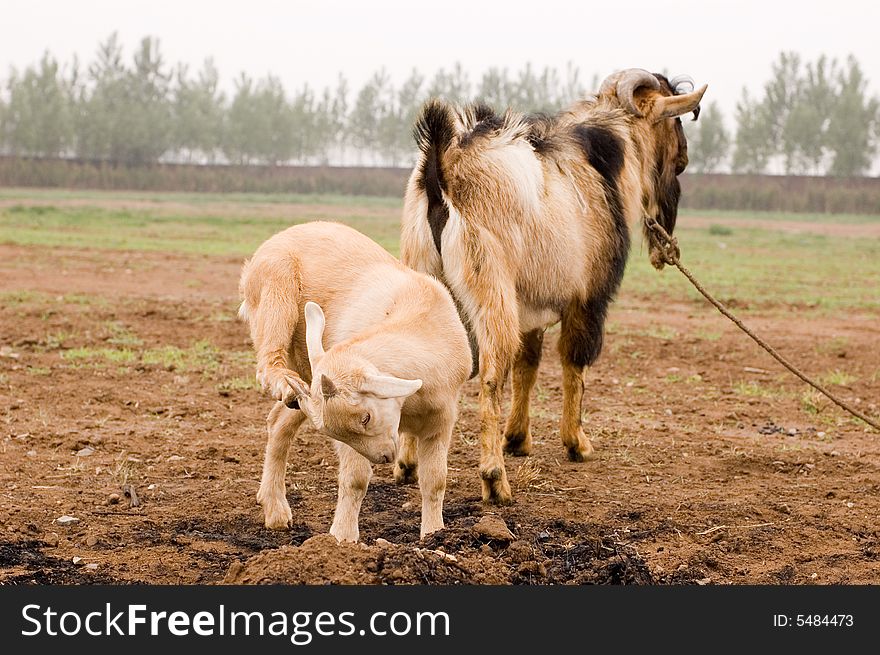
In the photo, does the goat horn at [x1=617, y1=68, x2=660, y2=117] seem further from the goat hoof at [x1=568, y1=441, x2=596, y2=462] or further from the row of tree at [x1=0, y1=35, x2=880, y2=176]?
the row of tree at [x1=0, y1=35, x2=880, y2=176]

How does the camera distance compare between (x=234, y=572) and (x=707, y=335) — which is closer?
(x=234, y=572)

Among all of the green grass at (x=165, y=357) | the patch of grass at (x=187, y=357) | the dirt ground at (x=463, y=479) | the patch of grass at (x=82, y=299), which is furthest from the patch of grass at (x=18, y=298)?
the patch of grass at (x=187, y=357)

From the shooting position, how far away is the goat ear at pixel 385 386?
4.49 m

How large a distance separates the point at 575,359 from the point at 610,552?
9.22 feet

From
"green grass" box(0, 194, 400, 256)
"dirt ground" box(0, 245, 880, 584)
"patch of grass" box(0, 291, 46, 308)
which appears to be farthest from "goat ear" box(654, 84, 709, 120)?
"green grass" box(0, 194, 400, 256)

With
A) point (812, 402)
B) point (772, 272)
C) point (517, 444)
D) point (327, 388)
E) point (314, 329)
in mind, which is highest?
point (314, 329)

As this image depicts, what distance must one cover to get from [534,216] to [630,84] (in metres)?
2.02

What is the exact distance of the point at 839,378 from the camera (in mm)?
10906

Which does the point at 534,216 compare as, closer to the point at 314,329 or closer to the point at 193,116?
the point at 314,329

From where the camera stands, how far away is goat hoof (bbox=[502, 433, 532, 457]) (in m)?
7.87

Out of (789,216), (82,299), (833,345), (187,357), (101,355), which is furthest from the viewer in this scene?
(789,216)

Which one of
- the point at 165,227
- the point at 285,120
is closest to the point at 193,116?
the point at 285,120

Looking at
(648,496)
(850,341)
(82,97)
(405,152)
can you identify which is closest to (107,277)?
(850,341)

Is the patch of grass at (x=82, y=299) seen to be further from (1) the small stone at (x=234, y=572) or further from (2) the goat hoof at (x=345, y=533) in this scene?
(1) the small stone at (x=234, y=572)
